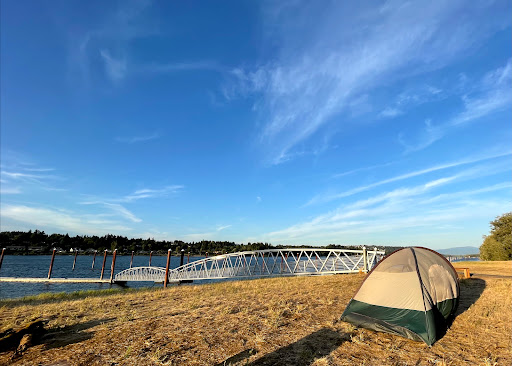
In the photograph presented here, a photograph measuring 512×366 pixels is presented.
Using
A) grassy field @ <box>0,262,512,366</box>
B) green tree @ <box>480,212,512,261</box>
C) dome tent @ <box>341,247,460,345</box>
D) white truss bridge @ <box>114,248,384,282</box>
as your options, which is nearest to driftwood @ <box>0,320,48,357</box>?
grassy field @ <box>0,262,512,366</box>

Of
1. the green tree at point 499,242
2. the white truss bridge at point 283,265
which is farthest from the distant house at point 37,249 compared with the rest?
the green tree at point 499,242

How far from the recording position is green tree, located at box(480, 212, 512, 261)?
150 ft

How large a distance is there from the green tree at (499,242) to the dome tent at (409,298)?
2034 inches

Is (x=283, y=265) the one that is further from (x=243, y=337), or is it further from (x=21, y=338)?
(x=21, y=338)

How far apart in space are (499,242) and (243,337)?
60282 millimetres

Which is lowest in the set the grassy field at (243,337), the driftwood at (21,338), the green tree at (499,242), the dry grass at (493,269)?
the grassy field at (243,337)

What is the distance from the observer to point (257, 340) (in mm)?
6727

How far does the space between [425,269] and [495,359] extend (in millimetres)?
2678

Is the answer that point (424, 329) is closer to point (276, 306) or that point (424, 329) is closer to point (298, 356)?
point (298, 356)

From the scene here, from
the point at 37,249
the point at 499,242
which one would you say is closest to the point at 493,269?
the point at 499,242

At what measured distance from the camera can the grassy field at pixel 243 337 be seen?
574 cm

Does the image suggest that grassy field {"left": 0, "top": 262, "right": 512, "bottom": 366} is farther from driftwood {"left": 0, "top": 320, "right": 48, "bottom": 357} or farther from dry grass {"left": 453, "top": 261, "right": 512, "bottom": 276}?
dry grass {"left": 453, "top": 261, "right": 512, "bottom": 276}

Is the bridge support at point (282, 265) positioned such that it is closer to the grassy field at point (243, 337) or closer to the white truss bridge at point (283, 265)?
the white truss bridge at point (283, 265)

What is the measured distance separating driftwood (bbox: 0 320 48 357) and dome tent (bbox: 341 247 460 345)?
8.71 meters
